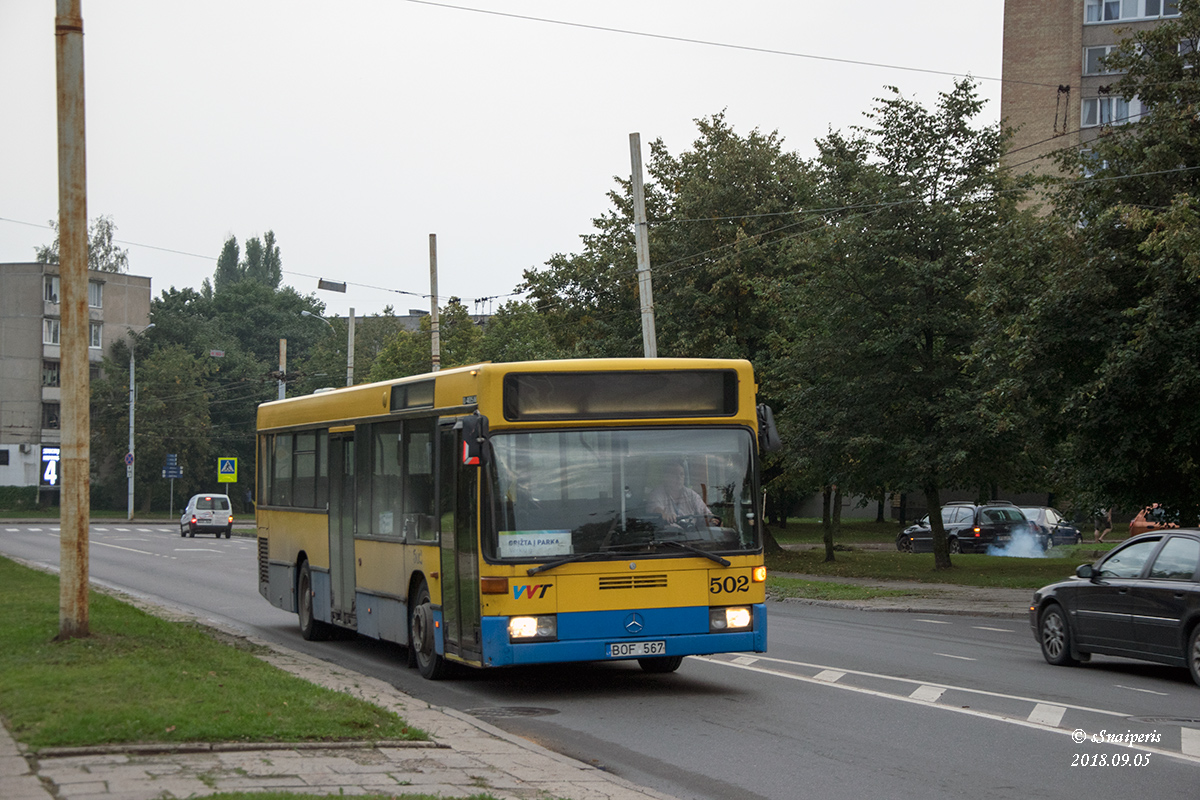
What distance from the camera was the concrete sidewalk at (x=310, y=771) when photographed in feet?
22.3

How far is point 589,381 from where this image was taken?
11.5 metres

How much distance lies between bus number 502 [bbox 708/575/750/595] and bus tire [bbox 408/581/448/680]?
2.70m

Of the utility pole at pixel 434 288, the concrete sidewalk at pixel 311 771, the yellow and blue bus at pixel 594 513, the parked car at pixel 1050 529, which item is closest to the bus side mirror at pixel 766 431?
the yellow and blue bus at pixel 594 513

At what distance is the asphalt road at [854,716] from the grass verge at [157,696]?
140 centimetres

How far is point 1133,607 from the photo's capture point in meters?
13.0

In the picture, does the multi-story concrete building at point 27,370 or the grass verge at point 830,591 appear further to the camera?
the multi-story concrete building at point 27,370

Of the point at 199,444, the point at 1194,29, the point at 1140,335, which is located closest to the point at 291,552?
the point at 1140,335

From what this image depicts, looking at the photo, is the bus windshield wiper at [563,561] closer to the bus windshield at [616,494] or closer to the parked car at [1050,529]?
the bus windshield at [616,494]

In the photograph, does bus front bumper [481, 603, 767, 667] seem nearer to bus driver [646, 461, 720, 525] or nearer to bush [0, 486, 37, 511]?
bus driver [646, 461, 720, 525]

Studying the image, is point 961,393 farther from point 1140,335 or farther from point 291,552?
point 291,552

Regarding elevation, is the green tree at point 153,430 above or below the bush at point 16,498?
above

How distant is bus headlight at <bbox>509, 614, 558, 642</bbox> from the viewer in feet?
35.7

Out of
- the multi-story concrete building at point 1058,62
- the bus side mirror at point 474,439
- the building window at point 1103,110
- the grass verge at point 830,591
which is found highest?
the multi-story concrete building at point 1058,62

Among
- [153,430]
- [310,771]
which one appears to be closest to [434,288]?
[310,771]
